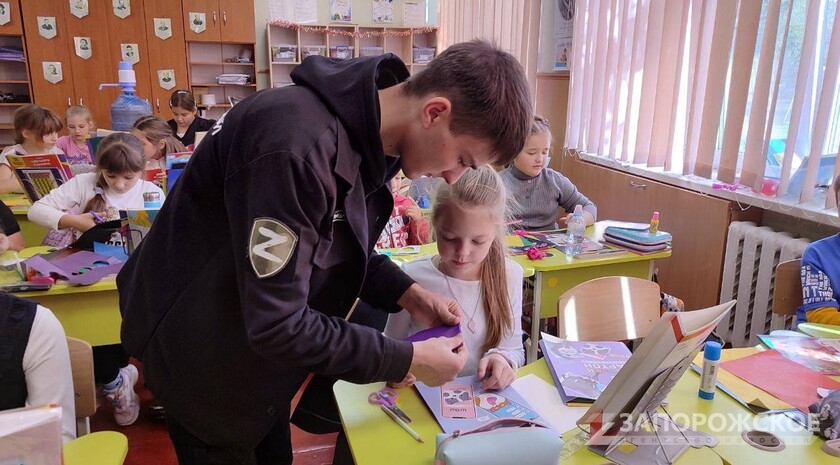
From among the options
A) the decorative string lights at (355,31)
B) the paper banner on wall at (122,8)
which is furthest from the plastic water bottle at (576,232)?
the paper banner on wall at (122,8)

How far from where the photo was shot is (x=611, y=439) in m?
1.05

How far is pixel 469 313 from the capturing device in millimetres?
1599

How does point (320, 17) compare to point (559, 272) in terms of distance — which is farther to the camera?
point (320, 17)

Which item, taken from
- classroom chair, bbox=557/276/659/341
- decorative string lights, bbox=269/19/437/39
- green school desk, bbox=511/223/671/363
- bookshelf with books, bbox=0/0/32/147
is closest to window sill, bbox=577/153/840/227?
green school desk, bbox=511/223/671/363

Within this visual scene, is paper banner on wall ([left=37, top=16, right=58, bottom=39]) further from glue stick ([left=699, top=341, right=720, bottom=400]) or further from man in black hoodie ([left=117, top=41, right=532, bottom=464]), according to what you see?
glue stick ([left=699, top=341, right=720, bottom=400])

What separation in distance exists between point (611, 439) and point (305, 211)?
700mm

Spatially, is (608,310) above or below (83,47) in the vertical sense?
below

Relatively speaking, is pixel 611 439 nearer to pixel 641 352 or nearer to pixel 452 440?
pixel 641 352

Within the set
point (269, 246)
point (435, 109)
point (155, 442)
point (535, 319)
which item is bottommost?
point (155, 442)

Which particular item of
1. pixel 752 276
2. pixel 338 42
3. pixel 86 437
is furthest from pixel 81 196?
pixel 338 42

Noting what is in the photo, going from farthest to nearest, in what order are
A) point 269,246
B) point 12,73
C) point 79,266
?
1. point 12,73
2. point 79,266
3. point 269,246

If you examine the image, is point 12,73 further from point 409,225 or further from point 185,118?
point 409,225

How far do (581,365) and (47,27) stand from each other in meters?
6.72

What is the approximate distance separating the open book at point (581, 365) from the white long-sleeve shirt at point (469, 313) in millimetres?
94
